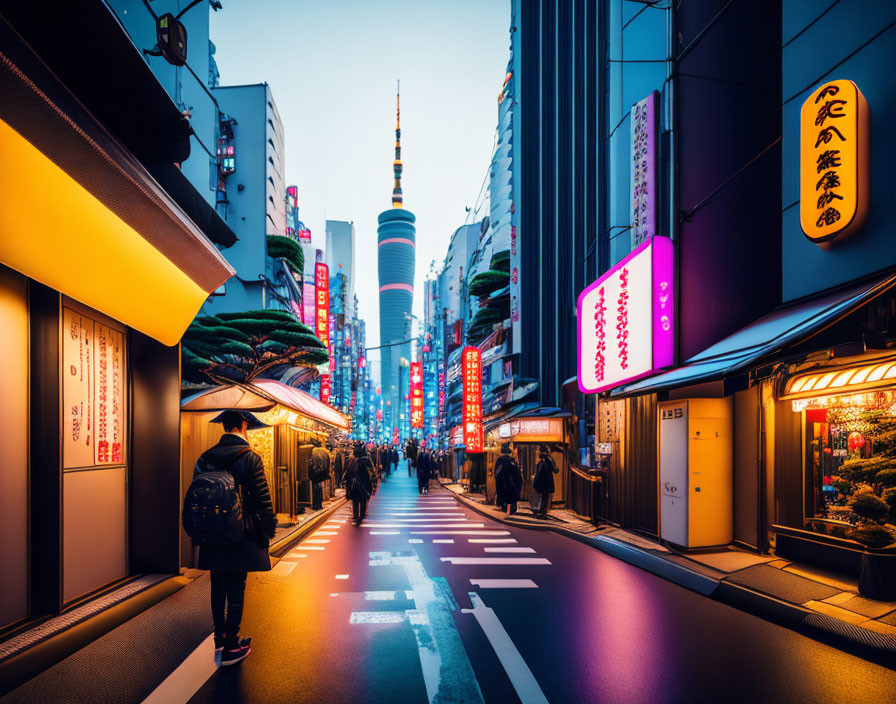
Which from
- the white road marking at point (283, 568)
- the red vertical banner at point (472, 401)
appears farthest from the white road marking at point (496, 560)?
the red vertical banner at point (472, 401)

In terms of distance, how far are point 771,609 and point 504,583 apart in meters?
3.22

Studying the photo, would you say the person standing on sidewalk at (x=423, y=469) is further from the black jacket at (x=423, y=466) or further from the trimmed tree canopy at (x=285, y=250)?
the trimmed tree canopy at (x=285, y=250)

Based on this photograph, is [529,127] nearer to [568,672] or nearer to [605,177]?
[605,177]

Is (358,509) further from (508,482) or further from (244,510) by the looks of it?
(244,510)

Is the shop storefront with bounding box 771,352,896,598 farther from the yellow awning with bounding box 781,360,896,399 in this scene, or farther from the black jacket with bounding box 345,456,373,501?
the black jacket with bounding box 345,456,373,501

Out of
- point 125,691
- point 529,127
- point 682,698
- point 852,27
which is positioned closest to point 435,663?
point 682,698

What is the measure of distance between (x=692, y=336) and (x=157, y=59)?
20.3 metres

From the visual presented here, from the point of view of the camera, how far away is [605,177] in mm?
21734

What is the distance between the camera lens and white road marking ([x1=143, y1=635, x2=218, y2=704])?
4027mm

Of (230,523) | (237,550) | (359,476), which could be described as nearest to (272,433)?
(359,476)

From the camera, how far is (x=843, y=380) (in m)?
7.60

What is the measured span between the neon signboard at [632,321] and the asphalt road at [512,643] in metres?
4.84

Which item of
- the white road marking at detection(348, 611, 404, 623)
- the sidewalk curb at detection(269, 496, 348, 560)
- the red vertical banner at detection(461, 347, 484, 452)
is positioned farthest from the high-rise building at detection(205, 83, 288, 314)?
the white road marking at detection(348, 611, 404, 623)

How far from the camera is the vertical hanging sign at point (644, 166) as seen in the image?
13.5 m
